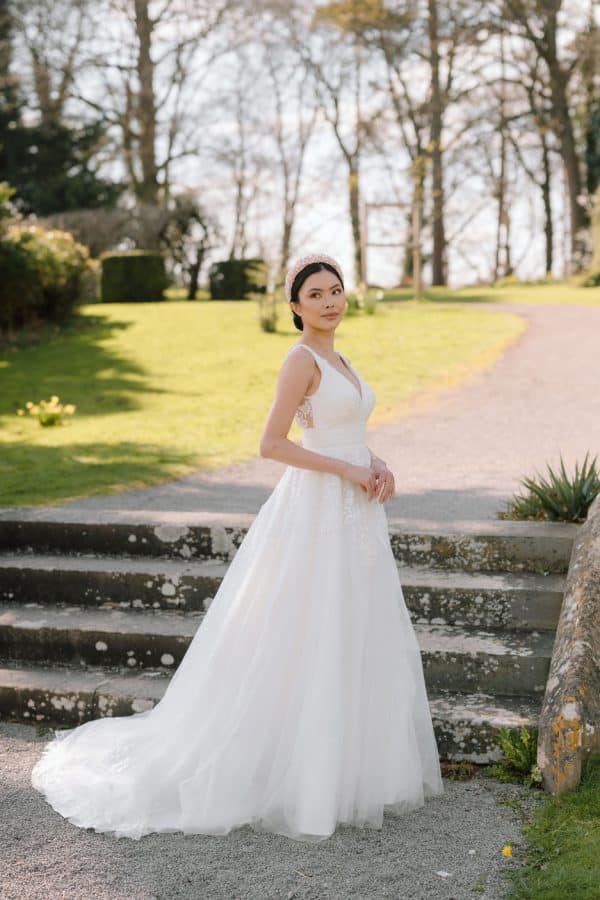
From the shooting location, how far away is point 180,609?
5477 millimetres

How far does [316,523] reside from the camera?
3.92 metres

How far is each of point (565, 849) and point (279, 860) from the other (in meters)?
1.02

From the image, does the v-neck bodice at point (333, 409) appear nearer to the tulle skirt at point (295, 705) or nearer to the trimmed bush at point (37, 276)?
the tulle skirt at point (295, 705)

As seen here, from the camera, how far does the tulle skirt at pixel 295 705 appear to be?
12.1 ft

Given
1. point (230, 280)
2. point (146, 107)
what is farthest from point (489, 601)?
point (146, 107)

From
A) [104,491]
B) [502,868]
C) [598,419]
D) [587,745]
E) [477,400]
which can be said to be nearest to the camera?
[502,868]

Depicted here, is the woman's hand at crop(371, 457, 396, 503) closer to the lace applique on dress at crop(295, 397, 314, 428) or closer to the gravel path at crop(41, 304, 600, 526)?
the lace applique on dress at crop(295, 397, 314, 428)

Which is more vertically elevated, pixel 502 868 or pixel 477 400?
pixel 477 400

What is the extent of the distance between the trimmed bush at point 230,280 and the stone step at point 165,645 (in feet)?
61.8

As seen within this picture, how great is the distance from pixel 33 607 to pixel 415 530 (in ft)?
7.50

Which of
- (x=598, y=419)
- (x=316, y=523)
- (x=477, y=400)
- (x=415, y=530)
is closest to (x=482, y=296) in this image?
(x=477, y=400)

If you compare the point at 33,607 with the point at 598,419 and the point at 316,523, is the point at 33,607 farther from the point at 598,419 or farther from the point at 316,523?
the point at 598,419

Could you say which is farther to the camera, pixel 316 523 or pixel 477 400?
pixel 477 400

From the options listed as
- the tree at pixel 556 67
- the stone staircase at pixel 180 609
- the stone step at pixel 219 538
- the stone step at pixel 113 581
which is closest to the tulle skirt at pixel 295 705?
the stone staircase at pixel 180 609
